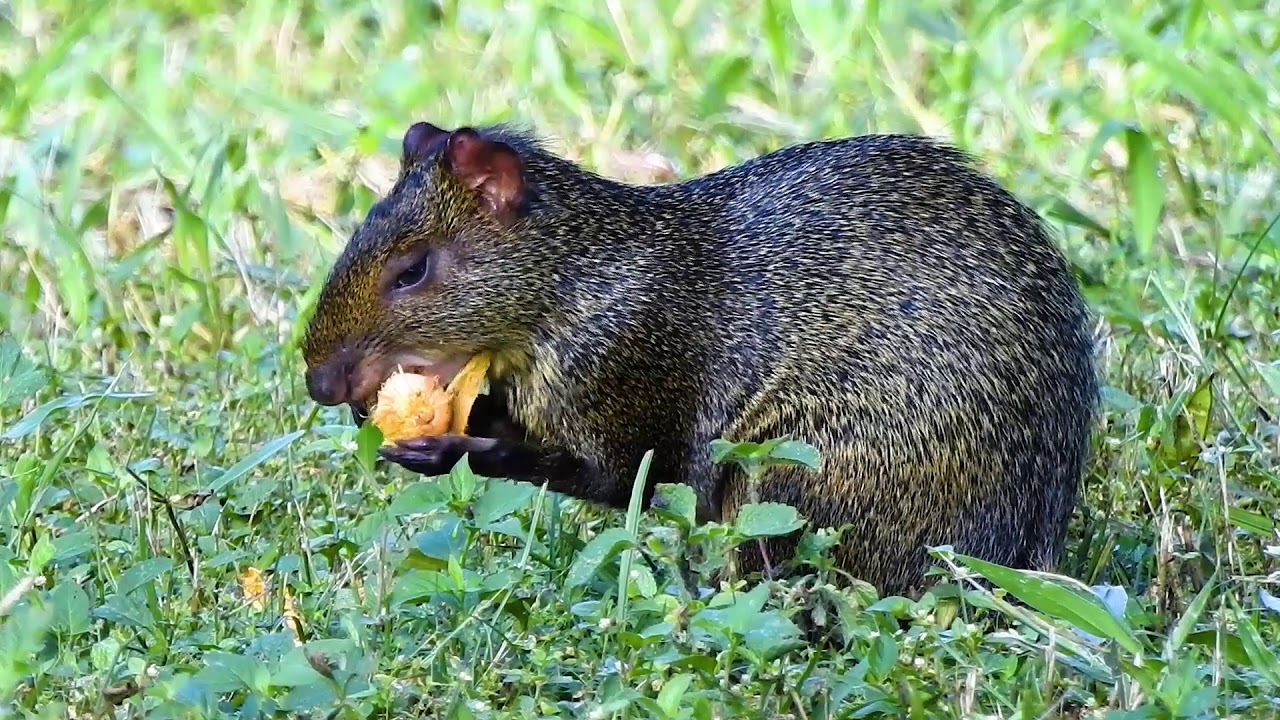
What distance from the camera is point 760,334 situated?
4344 millimetres

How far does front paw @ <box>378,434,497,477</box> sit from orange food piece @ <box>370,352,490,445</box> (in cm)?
5

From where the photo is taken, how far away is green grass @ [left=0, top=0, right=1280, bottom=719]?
3.28 meters

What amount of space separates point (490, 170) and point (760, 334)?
667mm

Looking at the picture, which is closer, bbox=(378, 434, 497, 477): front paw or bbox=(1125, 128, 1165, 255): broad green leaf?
bbox=(378, 434, 497, 477): front paw

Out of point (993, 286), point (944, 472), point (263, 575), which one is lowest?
point (263, 575)

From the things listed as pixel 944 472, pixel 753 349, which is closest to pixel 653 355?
pixel 753 349

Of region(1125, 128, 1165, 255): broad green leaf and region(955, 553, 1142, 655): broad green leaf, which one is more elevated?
region(1125, 128, 1165, 255): broad green leaf

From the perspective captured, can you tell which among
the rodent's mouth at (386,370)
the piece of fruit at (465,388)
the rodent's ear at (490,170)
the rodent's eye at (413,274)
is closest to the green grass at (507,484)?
the rodent's mouth at (386,370)

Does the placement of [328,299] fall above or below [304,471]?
above

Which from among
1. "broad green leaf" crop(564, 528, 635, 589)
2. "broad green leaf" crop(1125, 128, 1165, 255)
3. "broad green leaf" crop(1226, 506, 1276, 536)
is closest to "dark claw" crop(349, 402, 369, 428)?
"broad green leaf" crop(564, 528, 635, 589)

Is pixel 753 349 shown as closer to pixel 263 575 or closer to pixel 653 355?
pixel 653 355

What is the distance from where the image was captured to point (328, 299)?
432 centimetres

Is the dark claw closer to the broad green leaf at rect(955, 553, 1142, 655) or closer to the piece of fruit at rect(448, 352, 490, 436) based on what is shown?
the piece of fruit at rect(448, 352, 490, 436)

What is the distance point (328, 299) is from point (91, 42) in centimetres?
364
